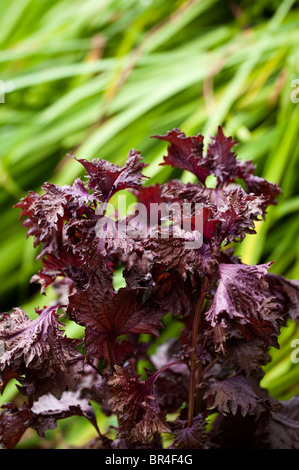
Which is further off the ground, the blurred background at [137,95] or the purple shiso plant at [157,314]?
the blurred background at [137,95]

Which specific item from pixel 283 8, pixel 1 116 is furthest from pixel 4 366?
pixel 283 8

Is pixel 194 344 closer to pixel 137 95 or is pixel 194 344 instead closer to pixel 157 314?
pixel 157 314

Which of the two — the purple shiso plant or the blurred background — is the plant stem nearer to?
the purple shiso plant

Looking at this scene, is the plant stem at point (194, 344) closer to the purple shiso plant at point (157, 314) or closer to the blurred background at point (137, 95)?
the purple shiso plant at point (157, 314)

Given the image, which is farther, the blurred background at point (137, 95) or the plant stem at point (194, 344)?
the blurred background at point (137, 95)

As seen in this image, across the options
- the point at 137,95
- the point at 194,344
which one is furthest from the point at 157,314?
the point at 137,95

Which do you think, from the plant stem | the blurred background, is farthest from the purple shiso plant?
the blurred background

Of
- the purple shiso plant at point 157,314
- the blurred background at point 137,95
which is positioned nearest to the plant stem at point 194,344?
the purple shiso plant at point 157,314
